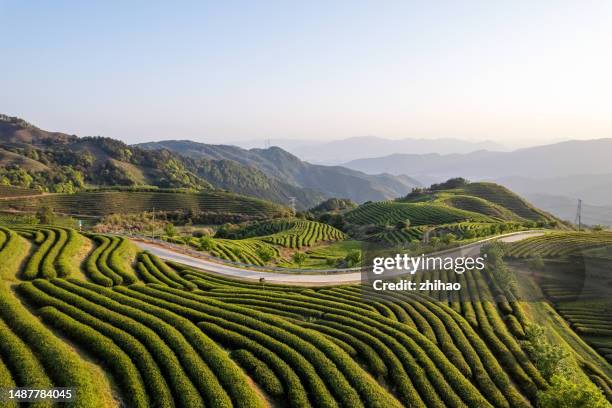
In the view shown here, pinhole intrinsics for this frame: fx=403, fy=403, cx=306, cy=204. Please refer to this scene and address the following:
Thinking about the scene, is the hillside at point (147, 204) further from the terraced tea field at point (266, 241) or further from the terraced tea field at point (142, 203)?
the terraced tea field at point (266, 241)

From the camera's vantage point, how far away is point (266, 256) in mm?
64375

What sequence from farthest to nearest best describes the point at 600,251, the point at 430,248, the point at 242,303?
the point at 430,248, the point at 600,251, the point at 242,303

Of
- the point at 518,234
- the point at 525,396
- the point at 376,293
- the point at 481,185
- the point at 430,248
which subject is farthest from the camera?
the point at 481,185

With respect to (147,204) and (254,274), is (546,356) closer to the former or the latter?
(254,274)

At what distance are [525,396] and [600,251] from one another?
40.6m

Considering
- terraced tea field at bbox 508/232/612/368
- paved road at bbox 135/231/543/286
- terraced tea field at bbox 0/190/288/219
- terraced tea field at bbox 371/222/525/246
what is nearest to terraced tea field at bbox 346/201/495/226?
terraced tea field at bbox 371/222/525/246

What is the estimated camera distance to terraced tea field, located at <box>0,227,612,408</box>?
2002 centimetres

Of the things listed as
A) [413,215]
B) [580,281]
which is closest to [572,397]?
[580,281]

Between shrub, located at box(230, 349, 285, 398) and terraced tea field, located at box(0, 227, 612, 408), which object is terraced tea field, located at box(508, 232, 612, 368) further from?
shrub, located at box(230, 349, 285, 398)

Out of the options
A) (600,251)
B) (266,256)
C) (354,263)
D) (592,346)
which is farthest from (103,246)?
(600,251)

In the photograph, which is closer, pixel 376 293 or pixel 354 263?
pixel 376 293

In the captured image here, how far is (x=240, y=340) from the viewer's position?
82.9 ft

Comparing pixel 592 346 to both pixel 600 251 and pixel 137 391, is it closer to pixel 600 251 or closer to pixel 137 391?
pixel 600 251

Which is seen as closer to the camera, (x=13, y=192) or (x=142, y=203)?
(x=13, y=192)
